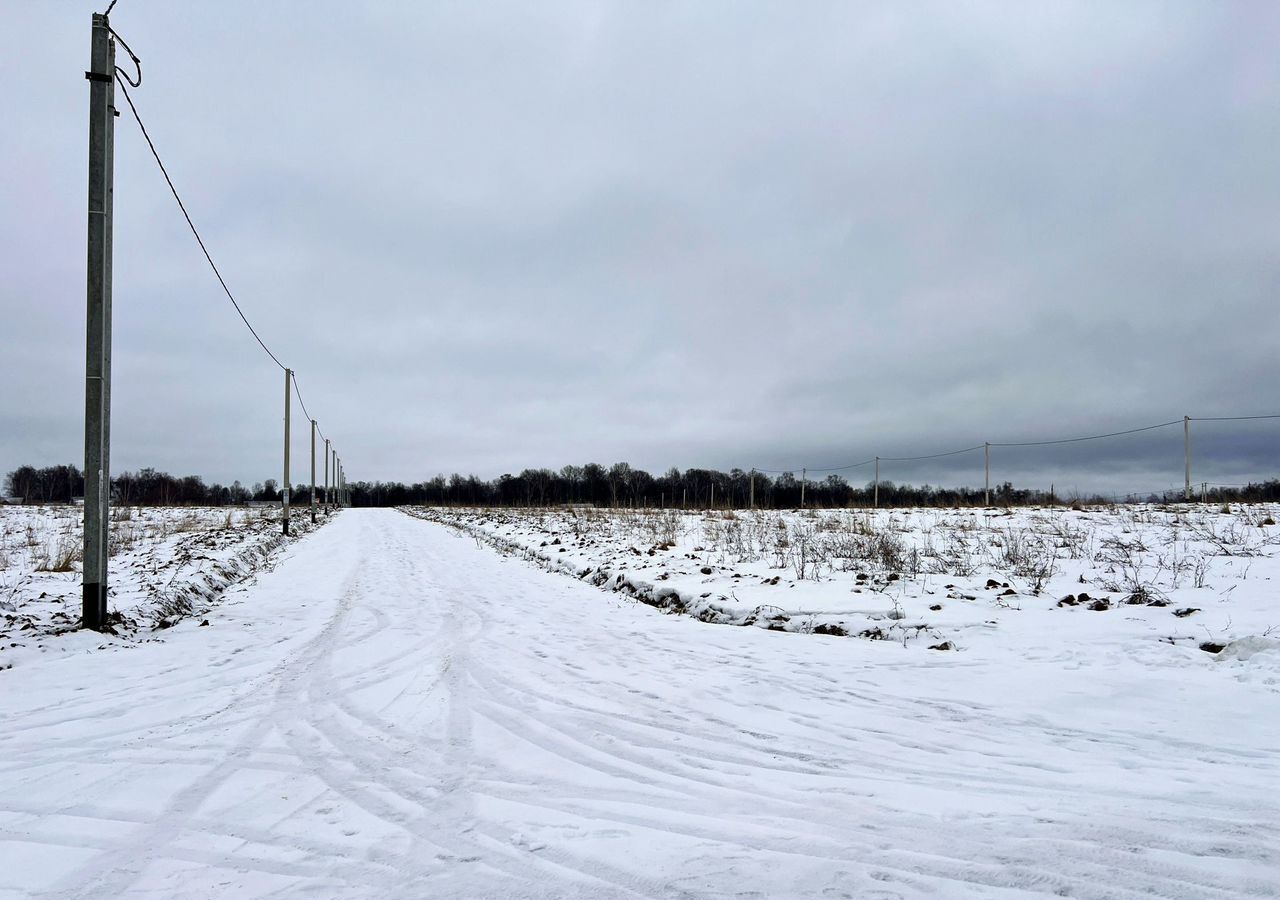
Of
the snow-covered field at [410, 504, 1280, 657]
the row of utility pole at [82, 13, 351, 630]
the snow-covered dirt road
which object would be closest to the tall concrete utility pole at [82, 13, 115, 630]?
the row of utility pole at [82, 13, 351, 630]

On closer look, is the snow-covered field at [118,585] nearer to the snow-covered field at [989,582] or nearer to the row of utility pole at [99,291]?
the row of utility pole at [99,291]

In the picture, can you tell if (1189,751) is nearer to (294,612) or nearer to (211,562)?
(294,612)

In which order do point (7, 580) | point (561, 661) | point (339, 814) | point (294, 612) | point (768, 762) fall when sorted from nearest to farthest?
point (339, 814), point (768, 762), point (561, 661), point (294, 612), point (7, 580)

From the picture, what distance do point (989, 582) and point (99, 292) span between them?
36.3 feet

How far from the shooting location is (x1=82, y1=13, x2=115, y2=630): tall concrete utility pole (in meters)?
7.36

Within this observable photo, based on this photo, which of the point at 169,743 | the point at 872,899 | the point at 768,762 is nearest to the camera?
the point at 872,899

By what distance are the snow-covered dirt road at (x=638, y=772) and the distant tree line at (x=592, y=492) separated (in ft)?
67.9

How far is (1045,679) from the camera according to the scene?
5035 mm

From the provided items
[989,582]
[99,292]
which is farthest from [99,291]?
[989,582]

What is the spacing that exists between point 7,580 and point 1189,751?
45.1 ft

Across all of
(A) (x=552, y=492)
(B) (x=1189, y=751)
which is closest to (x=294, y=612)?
(B) (x=1189, y=751)

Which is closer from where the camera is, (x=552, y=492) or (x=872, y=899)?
(x=872, y=899)

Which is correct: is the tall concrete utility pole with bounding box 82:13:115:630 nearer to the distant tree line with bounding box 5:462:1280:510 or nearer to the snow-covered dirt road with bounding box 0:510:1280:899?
the snow-covered dirt road with bounding box 0:510:1280:899

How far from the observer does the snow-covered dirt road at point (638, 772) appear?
8.30 ft
